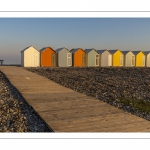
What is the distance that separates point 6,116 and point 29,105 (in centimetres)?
108

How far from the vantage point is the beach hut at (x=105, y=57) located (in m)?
33.4

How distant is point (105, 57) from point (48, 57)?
10043 mm

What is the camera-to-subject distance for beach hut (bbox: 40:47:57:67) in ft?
93.8

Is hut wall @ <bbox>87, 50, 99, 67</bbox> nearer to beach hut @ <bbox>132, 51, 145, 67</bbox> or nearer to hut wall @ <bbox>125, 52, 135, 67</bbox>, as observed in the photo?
hut wall @ <bbox>125, 52, 135, 67</bbox>

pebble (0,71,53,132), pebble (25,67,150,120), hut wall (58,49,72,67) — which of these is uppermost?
hut wall (58,49,72,67)

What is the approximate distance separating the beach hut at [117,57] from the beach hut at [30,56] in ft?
44.0

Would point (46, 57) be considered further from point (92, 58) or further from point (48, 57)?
point (92, 58)

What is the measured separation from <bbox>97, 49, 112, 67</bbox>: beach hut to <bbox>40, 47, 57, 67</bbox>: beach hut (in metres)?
8.20

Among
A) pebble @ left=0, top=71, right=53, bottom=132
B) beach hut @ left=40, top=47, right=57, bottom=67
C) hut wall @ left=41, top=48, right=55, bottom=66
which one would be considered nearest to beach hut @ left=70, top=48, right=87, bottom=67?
beach hut @ left=40, top=47, right=57, bottom=67

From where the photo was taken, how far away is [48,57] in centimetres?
2900

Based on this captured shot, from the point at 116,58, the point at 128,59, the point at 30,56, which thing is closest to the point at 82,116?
the point at 30,56

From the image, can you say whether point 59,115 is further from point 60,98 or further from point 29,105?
point 60,98
